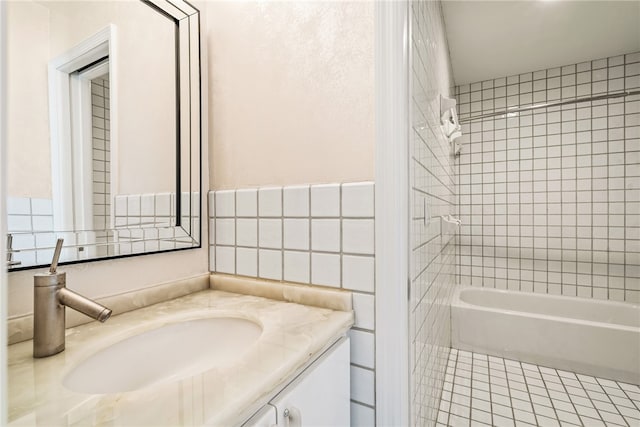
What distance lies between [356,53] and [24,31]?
765 millimetres

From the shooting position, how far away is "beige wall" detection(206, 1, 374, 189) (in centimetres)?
83

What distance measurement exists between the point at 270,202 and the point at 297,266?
0.23 metres

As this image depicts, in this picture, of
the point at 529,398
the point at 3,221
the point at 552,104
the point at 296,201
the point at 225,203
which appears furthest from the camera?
the point at 552,104

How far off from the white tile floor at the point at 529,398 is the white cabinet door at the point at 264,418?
1.22m

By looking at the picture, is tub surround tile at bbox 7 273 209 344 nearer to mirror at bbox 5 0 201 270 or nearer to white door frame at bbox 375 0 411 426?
mirror at bbox 5 0 201 270

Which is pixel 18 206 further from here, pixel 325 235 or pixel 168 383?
pixel 325 235

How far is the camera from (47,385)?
1.48 ft

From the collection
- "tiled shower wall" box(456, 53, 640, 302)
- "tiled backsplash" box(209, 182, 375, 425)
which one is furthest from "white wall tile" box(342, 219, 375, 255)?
"tiled shower wall" box(456, 53, 640, 302)

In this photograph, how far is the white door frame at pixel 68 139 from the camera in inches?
26.4

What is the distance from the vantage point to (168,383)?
0.44m

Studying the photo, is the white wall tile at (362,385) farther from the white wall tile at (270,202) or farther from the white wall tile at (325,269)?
the white wall tile at (270,202)

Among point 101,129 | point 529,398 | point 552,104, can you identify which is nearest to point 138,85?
point 101,129

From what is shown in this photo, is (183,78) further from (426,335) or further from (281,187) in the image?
(426,335)

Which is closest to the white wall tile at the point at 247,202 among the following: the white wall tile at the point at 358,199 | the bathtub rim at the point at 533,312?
the white wall tile at the point at 358,199
